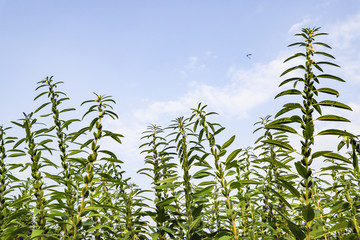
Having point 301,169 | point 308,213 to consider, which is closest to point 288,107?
point 301,169

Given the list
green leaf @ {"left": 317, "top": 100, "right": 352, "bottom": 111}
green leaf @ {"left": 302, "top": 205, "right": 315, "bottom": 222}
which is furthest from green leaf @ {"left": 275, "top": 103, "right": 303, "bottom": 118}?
green leaf @ {"left": 302, "top": 205, "right": 315, "bottom": 222}

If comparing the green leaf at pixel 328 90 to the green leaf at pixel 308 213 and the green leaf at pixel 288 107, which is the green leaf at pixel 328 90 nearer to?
the green leaf at pixel 288 107

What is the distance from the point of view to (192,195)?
3143 millimetres

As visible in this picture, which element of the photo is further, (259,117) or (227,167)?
A: (259,117)

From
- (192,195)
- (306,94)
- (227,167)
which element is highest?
(306,94)

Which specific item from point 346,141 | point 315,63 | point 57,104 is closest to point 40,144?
point 57,104

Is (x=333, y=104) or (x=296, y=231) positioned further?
(x=333, y=104)

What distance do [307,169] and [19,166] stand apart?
10.7 feet

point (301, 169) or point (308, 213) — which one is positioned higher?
point (301, 169)

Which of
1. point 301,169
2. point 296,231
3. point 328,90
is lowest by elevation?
point 296,231

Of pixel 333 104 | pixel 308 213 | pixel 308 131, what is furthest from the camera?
pixel 333 104

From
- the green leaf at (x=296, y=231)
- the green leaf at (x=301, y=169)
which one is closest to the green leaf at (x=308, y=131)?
the green leaf at (x=301, y=169)

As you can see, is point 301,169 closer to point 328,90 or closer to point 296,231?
point 296,231

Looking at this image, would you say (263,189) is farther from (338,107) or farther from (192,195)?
(338,107)
